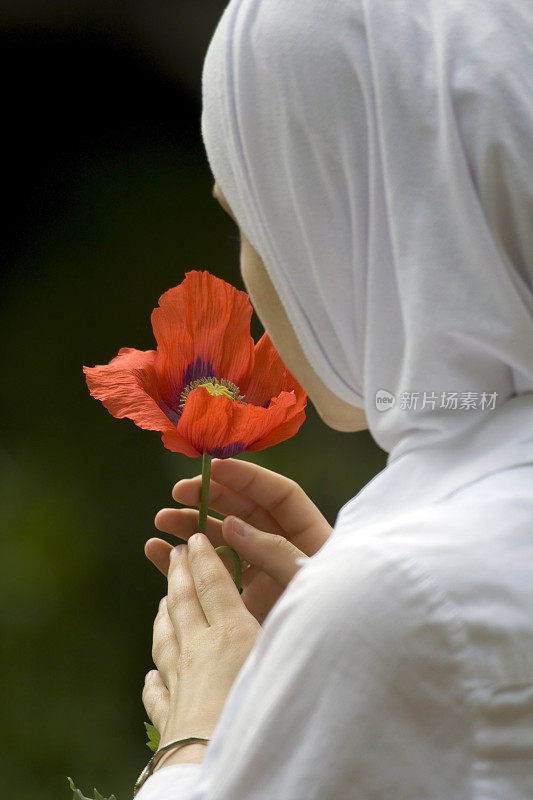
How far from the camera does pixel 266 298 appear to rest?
43cm

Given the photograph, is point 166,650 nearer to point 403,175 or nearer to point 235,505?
point 235,505

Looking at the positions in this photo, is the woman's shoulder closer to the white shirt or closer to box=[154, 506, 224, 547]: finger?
the white shirt

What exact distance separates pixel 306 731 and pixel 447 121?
211mm

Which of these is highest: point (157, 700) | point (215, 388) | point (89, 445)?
point (215, 388)

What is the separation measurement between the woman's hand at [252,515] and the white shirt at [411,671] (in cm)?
16

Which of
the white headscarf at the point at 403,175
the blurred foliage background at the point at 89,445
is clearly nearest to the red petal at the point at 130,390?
the white headscarf at the point at 403,175

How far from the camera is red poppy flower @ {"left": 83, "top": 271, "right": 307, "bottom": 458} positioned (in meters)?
0.44

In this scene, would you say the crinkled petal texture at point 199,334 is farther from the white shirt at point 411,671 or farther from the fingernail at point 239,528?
the white shirt at point 411,671

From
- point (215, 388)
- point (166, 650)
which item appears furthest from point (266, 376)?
point (166, 650)

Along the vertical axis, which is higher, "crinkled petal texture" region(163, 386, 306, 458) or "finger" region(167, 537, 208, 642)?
"crinkled petal texture" region(163, 386, 306, 458)

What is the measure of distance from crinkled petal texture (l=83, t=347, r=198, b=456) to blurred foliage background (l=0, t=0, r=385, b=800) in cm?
51

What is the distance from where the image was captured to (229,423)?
44cm

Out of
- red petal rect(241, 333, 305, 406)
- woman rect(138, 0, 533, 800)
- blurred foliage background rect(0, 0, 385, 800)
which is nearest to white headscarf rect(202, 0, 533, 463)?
woman rect(138, 0, 533, 800)

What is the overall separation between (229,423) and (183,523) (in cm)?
9
